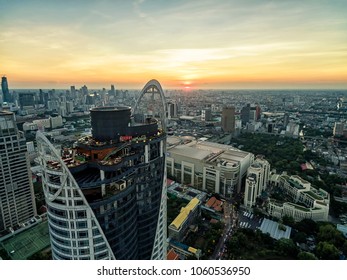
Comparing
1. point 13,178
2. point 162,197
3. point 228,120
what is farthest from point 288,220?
point 228,120

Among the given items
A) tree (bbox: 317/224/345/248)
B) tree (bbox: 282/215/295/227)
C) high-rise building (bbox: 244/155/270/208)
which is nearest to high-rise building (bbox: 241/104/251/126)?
high-rise building (bbox: 244/155/270/208)

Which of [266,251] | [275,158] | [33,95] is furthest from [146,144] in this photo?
[33,95]

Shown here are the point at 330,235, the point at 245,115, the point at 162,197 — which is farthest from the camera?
the point at 245,115

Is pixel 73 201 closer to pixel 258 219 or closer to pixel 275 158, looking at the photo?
pixel 258 219

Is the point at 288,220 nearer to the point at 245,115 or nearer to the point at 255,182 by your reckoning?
the point at 255,182

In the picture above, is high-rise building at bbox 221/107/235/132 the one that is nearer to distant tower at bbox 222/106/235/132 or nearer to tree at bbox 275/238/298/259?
distant tower at bbox 222/106/235/132

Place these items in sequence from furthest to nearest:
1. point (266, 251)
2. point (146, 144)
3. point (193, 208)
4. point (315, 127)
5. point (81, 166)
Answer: point (315, 127) → point (193, 208) → point (266, 251) → point (146, 144) → point (81, 166)
